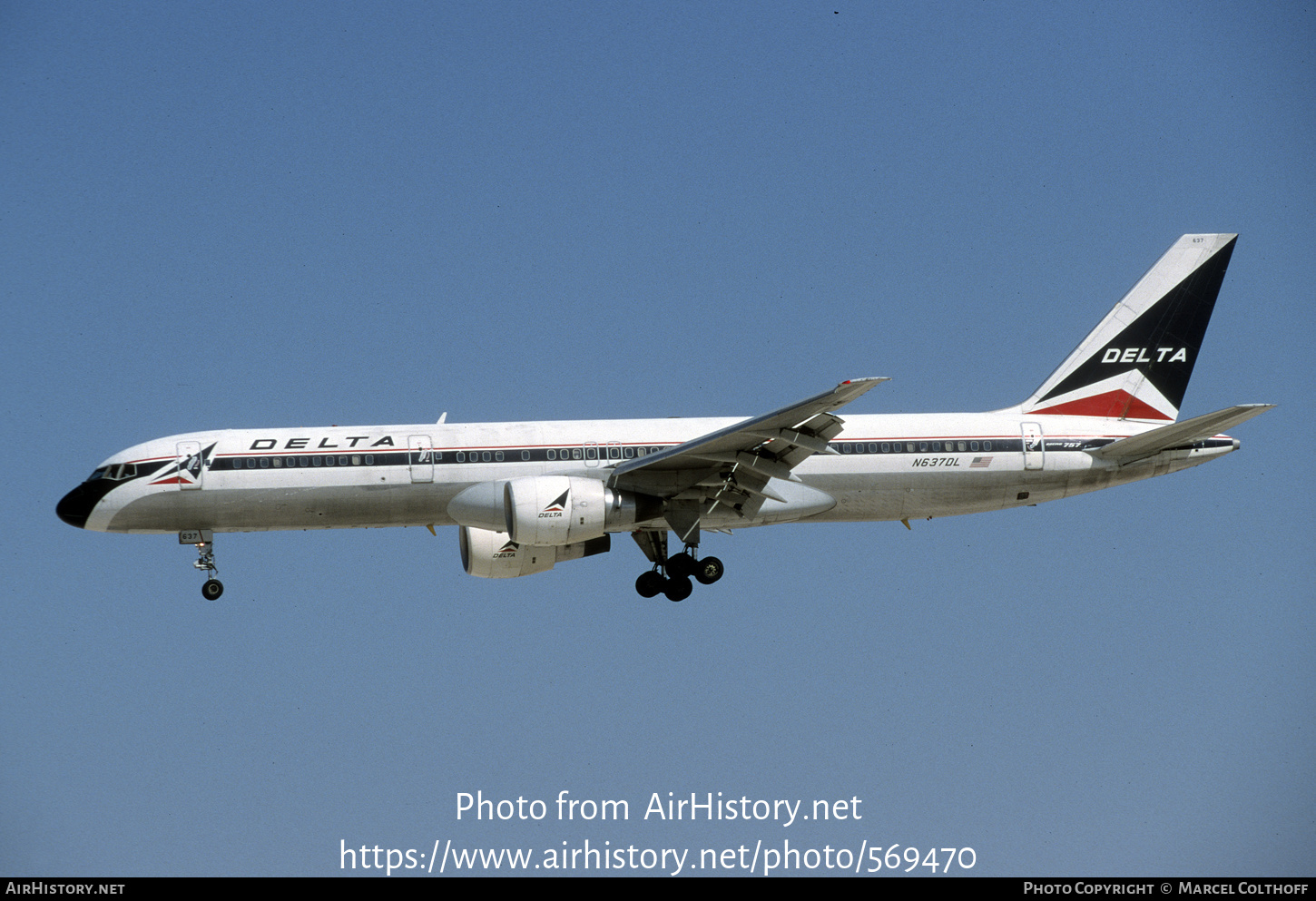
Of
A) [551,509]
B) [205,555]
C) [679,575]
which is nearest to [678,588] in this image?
[679,575]

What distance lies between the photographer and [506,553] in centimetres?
4103

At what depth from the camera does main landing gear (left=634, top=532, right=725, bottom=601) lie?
39281 millimetres

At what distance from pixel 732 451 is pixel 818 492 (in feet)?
11.1

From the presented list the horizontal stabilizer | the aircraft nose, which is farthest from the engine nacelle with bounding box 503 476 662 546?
the horizontal stabilizer

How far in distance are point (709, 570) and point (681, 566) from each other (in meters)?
0.70

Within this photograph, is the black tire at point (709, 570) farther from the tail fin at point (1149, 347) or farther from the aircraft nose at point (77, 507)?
the aircraft nose at point (77, 507)

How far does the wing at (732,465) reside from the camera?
3506 centimetres

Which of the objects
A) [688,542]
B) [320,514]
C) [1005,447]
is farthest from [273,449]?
[1005,447]

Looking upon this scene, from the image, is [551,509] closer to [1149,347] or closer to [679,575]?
[679,575]

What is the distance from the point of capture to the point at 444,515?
125 ft

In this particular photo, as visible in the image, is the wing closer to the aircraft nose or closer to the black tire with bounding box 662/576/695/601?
the black tire with bounding box 662/576/695/601

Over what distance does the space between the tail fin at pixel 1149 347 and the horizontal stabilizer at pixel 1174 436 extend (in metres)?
2.05
